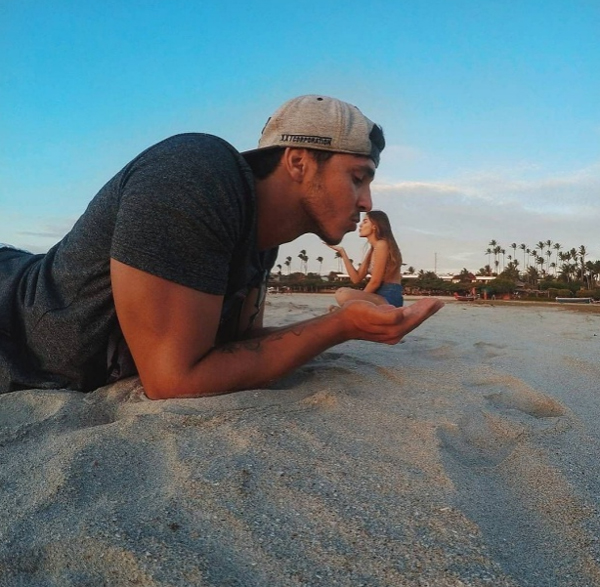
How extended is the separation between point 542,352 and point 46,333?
288cm

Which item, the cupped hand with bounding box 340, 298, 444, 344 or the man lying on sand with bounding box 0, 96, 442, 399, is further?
the cupped hand with bounding box 340, 298, 444, 344

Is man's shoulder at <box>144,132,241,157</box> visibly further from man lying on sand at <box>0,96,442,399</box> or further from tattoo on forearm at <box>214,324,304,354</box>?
tattoo on forearm at <box>214,324,304,354</box>

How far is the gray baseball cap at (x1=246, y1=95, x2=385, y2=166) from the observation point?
1902mm

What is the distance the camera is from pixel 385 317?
5.94ft

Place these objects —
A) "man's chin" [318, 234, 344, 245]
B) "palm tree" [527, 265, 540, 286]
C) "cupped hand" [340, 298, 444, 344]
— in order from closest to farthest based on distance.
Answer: "cupped hand" [340, 298, 444, 344] < "man's chin" [318, 234, 344, 245] < "palm tree" [527, 265, 540, 286]

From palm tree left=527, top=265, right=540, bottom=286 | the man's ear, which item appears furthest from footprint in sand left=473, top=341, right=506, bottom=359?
palm tree left=527, top=265, right=540, bottom=286

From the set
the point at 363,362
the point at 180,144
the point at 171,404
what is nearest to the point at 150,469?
the point at 171,404

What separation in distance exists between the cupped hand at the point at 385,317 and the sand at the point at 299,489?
9.1 inches

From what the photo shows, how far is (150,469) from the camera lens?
1211 mm

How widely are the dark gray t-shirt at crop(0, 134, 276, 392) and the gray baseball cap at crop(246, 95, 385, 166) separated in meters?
0.22

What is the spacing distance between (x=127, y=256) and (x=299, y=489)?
35.5 inches

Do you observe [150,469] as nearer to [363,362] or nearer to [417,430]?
[417,430]

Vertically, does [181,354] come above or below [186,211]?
below

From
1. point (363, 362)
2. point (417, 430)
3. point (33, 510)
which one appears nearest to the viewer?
point (33, 510)
